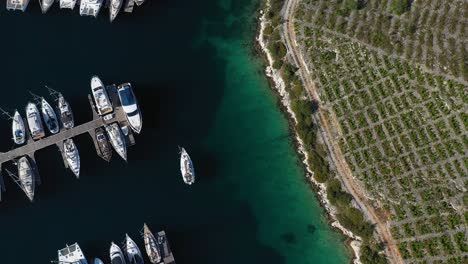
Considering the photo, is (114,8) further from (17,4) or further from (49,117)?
(49,117)

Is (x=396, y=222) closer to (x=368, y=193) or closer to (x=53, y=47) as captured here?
(x=368, y=193)

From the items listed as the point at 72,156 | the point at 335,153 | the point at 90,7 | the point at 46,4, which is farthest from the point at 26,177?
the point at 335,153

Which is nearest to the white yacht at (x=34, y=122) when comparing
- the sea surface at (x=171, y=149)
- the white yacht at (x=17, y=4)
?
the sea surface at (x=171, y=149)

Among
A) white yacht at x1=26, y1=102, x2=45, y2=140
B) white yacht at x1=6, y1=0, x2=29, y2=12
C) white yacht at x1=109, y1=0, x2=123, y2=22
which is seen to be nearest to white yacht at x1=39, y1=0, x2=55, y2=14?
white yacht at x1=6, y1=0, x2=29, y2=12

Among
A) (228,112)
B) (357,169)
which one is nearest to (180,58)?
(228,112)

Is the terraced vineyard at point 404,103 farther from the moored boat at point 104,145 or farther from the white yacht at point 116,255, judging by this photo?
the white yacht at point 116,255
